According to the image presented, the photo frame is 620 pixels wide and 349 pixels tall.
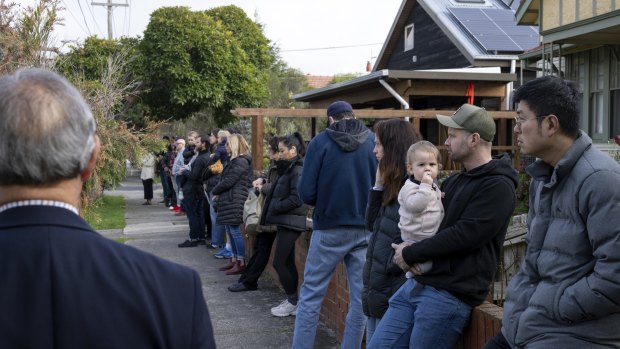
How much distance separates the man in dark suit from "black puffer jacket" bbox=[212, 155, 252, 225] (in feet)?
25.6

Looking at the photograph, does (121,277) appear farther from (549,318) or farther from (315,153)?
(315,153)

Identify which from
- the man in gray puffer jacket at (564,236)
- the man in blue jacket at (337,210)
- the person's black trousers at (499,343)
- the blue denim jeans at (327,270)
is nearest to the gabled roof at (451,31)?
the man in blue jacket at (337,210)

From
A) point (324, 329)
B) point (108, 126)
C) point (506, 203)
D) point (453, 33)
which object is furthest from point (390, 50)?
point (506, 203)

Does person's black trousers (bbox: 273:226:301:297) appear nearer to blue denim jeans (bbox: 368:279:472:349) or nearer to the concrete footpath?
the concrete footpath

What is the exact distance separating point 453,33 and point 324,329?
17.1 m

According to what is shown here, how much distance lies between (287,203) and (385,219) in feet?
8.83

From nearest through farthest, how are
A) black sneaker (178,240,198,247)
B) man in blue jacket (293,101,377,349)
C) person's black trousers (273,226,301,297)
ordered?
man in blue jacket (293,101,377,349)
person's black trousers (273,226,301,297)
black sneaker (178,240,198,247)

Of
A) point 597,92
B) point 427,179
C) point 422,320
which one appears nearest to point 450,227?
point 427,179

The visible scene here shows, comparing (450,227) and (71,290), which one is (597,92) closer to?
(450,227)

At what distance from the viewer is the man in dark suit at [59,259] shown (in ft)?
5.48

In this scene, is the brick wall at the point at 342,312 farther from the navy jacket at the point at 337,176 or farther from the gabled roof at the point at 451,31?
the gabled roof at the point at 451,31

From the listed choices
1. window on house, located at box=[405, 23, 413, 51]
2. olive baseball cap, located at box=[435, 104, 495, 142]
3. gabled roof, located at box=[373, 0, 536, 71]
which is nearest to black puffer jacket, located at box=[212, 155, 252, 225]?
olive baseball cap, located at box=[435, 104, 495, 142]

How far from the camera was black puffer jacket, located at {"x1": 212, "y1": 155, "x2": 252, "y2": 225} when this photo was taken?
9578 millimetres

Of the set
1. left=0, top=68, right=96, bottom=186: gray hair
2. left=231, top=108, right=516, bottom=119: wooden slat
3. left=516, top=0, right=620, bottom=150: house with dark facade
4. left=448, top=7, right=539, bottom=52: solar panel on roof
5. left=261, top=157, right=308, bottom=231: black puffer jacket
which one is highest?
left=448, top=7, right=539, bottom=52: solar panel on roof
